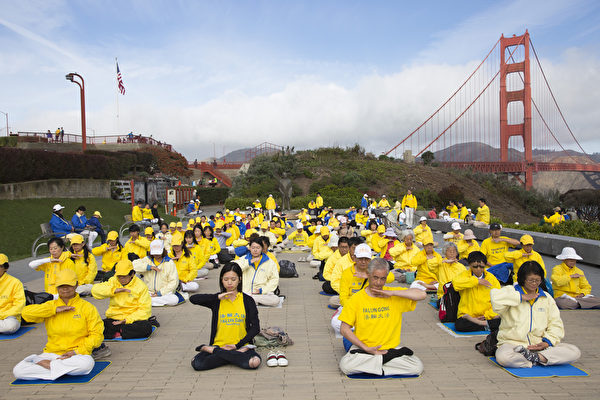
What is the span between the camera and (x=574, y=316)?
6.82 meters

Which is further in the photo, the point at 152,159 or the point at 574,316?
the point at 152,159

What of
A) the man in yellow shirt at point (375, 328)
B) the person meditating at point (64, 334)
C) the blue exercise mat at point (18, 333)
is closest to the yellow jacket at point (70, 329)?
the person meditating at point (64, 334)

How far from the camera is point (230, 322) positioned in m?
4.98

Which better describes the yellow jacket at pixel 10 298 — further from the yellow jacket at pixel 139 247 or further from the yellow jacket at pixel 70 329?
the yellow jacket at pixel 139 247

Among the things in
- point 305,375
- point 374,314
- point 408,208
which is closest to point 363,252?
point 374,314

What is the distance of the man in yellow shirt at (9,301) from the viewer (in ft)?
19.9

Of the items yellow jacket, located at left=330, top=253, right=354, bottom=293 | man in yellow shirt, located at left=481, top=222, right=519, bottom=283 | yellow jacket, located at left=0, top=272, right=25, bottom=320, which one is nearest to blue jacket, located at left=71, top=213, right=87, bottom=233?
yellow jacket, located at left=0, top=272, right=25, bottom=320

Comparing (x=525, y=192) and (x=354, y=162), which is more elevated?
(x=354, y=162)

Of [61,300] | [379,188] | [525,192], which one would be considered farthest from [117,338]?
[525,192]

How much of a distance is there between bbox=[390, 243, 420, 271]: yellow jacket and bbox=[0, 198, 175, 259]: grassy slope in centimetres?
1113

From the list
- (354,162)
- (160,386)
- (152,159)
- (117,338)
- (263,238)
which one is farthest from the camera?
(354,162)

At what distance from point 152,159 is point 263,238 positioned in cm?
3413

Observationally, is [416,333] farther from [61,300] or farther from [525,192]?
[525,192]

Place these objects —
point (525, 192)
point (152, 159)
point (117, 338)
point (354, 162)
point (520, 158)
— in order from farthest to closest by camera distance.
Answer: point (520, 158) < point (354, 162) < point (525, 192) < point (152, 159) < point (117, 338)
